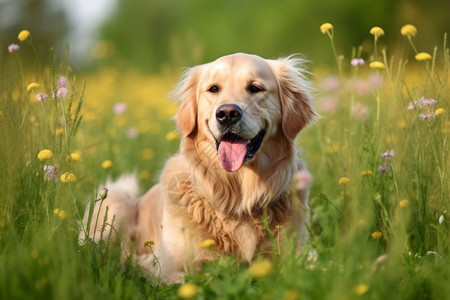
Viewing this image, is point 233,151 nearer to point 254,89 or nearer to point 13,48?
point 254,89

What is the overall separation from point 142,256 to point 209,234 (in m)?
0.71

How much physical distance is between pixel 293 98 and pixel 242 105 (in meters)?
0.54

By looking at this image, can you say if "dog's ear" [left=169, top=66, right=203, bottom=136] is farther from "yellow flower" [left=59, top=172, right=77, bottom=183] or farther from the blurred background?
the blurred background

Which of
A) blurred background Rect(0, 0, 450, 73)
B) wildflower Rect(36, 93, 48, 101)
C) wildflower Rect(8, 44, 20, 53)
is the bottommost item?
wildflower Rect(36, 93, 48, 101)

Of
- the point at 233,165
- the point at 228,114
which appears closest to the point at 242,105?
the point at 228,114

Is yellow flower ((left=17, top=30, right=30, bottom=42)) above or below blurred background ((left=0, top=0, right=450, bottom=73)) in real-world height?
below

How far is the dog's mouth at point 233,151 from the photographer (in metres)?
3.27

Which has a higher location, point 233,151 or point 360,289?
point 233,151

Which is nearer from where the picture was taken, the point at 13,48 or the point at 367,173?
the point at 367,173

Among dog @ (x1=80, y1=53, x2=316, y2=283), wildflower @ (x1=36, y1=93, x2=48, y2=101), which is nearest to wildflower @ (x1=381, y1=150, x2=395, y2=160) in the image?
dog @ (x1=80, y1=53, x2=316, y2=283)

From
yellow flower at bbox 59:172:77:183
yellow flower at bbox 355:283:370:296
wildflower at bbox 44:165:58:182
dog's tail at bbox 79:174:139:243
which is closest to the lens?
yellow flower at bbox 355:283:370:296

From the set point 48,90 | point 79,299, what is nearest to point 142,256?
point 48,90

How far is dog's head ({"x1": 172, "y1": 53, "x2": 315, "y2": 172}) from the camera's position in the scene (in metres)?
3.21

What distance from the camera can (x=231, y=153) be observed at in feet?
10.8
